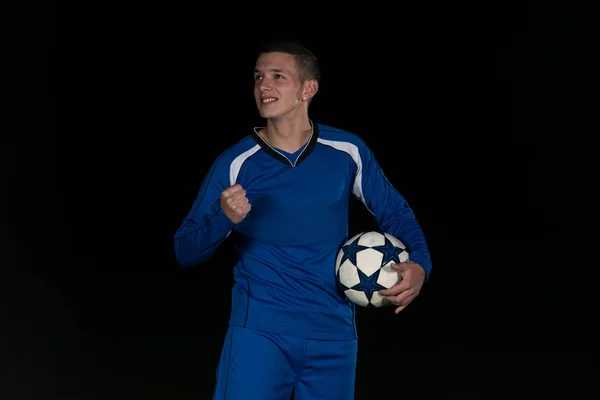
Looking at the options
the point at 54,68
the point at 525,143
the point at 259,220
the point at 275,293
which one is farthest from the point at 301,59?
the point at 525,143

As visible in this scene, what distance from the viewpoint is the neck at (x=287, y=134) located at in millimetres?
2658

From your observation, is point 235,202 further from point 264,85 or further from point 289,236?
point 264,85

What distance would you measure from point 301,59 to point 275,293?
75cm

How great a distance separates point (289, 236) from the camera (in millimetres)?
2545

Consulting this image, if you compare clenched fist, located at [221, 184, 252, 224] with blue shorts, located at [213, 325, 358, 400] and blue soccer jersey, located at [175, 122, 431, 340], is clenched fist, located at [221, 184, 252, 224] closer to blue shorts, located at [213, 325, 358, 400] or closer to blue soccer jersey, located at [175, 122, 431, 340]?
blue soccer jersey, located at [175, 122, 431, 340]

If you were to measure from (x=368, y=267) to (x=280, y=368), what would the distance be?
386mm

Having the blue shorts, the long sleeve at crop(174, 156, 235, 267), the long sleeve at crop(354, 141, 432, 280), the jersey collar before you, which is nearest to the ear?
the jersey collar

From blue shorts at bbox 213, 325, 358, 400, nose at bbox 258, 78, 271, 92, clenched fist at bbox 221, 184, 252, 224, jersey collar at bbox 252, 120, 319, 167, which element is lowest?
blue shorts at bbox 213, 325, 358, 400

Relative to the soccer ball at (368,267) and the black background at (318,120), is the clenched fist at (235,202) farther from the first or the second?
the black background at (318,120)

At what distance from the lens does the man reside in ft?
7.98

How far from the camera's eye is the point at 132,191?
6438 mm

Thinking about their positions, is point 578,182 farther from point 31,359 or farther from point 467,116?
point 31,359

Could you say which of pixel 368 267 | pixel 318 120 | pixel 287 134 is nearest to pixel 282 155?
pixel 287 134

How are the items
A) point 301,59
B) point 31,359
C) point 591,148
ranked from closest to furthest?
point 301,59, point 31,359, point 591,148
